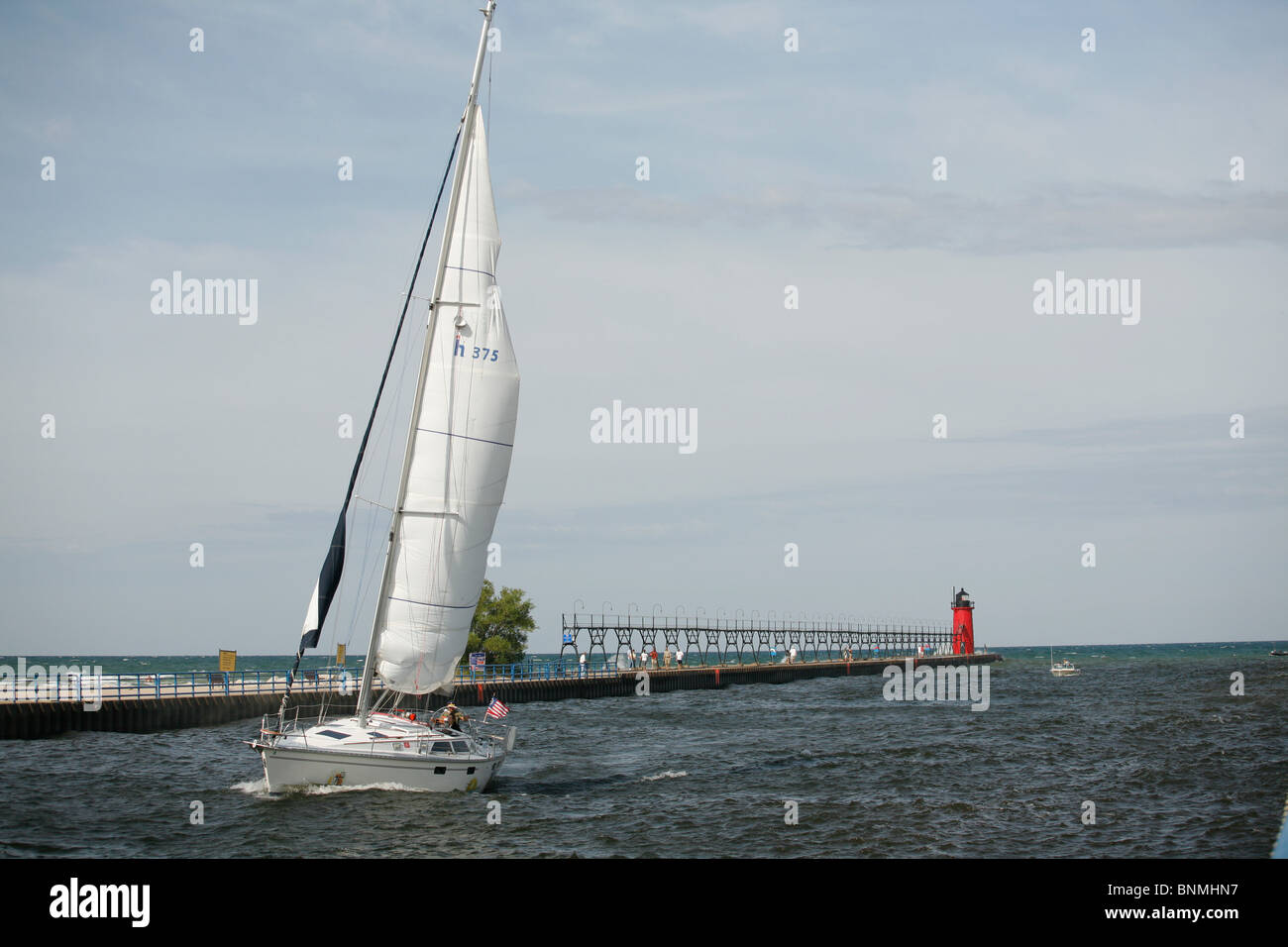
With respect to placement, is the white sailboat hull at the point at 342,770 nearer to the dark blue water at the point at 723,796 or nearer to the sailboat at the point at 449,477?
the dark blue water at the point at 723,796

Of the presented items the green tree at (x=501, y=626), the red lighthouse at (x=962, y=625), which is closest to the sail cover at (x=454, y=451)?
the green tree at (x=501, y=626)

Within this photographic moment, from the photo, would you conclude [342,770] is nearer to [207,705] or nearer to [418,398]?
[418,398]

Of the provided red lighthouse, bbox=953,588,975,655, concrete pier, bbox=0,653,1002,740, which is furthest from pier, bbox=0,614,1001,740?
red lighthouse, bbox=953,588,975,655

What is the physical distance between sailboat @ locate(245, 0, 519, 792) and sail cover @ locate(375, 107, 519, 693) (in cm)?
2

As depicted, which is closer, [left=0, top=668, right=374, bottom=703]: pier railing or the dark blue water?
the dark blue water

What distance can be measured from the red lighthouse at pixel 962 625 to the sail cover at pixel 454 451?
146940mm

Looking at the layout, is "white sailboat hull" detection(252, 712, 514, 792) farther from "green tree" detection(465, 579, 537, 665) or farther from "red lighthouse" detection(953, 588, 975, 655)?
"red lighthouse" detection(953, 588, 975, 655)

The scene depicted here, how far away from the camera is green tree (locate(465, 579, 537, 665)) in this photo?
77812 millimetres

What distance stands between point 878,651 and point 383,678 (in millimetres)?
149426

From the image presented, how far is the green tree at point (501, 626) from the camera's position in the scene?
7781 cm

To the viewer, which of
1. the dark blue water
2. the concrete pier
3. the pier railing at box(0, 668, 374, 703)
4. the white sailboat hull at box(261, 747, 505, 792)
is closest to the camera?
the dark blue water

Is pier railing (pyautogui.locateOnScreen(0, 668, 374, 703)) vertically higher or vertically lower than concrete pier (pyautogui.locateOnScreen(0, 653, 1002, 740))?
higher

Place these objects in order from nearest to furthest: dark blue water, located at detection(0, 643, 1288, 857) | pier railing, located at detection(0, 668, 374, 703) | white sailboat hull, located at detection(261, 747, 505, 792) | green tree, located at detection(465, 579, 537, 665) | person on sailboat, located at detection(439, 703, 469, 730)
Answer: dark blue water, located at detection(0, 643, 1288, 857) < white sailboat hull, located at detection(261, 747, 505, 792) < person on sailboat, located at detection(439, 703, 469, 730) < pier railing, located at detection(0, 668, 374, 703) < green tree, located at detection(465, 579, 537, 665)

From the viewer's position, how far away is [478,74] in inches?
1183
